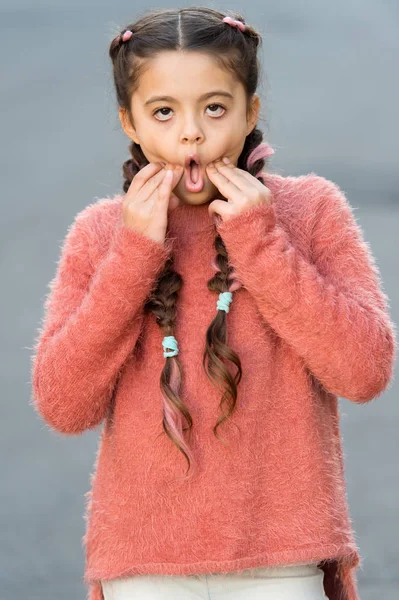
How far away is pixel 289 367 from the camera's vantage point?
199 cm

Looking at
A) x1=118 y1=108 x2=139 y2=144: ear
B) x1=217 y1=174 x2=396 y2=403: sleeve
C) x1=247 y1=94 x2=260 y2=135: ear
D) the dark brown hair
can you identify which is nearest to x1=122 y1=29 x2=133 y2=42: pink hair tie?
the dark brown hair

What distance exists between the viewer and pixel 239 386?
6.43 feet

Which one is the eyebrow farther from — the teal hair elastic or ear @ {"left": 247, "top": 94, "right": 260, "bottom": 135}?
the teal hair elastic

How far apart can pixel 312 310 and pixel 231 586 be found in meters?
0.42

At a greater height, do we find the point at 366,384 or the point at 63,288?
the point at 63,288

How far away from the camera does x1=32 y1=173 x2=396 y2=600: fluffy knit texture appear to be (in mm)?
1916

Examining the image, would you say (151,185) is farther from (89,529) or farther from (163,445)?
(89,529)

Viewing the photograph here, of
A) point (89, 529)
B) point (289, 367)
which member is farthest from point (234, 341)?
point (89, 529)

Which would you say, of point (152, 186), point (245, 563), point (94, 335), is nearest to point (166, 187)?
point (152, 186)

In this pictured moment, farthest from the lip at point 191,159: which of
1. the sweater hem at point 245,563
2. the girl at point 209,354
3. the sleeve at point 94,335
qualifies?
the sweater hem at point 245,563

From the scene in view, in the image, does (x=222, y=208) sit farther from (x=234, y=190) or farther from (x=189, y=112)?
(x=189, y=112)

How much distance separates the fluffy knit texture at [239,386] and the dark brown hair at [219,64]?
0.03m

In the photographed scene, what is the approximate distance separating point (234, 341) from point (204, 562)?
33 centimetres

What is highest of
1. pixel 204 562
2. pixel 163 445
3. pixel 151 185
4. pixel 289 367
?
pixel 151 185
